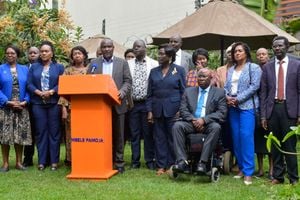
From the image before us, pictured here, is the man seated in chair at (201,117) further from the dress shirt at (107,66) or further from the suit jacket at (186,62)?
the suit jacket at (186,62)

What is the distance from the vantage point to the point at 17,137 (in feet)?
25.3

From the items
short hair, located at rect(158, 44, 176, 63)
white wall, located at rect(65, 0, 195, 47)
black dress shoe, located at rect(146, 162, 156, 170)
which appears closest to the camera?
short hair, located at rect(158, 44, 176, 63)

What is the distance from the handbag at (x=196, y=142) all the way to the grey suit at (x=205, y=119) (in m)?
0.08

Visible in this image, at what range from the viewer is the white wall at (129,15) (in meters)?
19.4

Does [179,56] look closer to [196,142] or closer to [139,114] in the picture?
[139,114]

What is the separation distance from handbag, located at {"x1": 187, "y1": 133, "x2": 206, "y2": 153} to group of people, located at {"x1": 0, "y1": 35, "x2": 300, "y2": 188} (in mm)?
83

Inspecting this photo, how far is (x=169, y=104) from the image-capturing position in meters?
7.54

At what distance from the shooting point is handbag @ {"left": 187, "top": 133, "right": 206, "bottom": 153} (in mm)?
6828

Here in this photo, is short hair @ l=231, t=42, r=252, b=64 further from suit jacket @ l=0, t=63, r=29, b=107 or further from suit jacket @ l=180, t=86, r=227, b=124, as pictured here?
suit jacket @ l=0, t=63, r=29, b=107

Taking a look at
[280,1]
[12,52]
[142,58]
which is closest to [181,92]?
[142,58]

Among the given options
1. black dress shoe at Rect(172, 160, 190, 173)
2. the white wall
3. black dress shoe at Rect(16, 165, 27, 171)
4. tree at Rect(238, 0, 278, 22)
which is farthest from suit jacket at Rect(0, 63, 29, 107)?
the white wall

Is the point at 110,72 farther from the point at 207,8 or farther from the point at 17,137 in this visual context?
the point at 207,8

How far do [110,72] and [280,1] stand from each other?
6.54 metres

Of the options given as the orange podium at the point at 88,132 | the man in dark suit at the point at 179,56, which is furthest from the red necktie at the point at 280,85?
the orange podium at the point at 88,132
